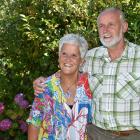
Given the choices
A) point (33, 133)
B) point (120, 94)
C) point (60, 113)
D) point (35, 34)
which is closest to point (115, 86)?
point (120, 94)

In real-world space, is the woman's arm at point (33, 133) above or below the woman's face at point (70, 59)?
below

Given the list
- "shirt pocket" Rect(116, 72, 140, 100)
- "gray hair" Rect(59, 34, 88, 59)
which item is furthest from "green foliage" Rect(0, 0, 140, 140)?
"shirt pocket" Rect(116, 72, 140, 100)

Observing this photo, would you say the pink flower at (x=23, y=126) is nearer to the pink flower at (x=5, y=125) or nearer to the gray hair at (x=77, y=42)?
the pink flower at (x=5, y=125)

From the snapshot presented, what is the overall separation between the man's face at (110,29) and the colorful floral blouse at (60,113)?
1.35 feet

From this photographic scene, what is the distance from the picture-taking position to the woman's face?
4512 mm

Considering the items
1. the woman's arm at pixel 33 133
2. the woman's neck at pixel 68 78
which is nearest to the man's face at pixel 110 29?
the woman's neck at pixel 68 78

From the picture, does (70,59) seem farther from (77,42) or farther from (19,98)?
(19,98)

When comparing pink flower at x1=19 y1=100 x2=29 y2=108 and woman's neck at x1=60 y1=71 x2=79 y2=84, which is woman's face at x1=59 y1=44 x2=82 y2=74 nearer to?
woman's neck at x1=60 y1=71 x2=79 y2=84

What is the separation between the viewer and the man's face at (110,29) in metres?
4.51

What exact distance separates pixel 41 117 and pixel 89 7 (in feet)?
7.78

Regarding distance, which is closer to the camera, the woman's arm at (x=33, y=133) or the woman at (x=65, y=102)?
the woman at (x=65, y=102)

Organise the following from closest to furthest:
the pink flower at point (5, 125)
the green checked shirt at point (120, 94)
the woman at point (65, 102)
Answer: the green checked shirt at point (120, 94), the woman at point (65, 102), the pink flower at point (5, 125)

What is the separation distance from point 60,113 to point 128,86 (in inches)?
24.9

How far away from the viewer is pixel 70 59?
454 centimetres
